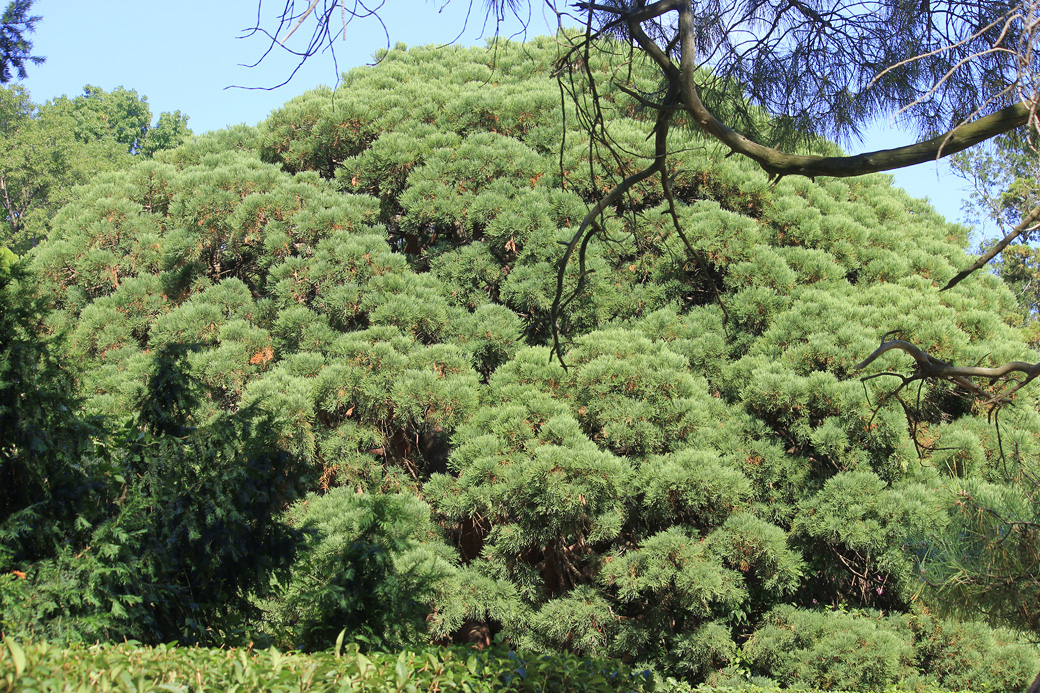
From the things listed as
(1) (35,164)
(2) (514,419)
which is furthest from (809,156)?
(1) (35,164)

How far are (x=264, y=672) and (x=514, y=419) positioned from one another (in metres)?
2.97

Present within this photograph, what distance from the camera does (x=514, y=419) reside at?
5.13 metres

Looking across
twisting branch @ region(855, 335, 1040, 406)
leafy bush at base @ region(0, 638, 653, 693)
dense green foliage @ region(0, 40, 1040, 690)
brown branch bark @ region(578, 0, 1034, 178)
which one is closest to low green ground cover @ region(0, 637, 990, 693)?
leafy bush at base @ region(0, 638, 653, 693)

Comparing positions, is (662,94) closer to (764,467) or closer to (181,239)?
(764,467)

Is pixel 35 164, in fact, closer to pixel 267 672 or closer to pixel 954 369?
pixel 267 672

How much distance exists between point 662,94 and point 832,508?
9.44 feet

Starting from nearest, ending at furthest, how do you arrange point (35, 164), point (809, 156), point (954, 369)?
point (809, 156)
point (954, 369)
point (35, 164)

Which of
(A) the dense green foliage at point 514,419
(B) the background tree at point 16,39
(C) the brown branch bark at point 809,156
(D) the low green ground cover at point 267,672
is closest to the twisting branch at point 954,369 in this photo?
(C) the brown branch bark at point 809,156

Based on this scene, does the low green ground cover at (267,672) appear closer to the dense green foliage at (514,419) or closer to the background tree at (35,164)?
the dense green foliage at (514,419)

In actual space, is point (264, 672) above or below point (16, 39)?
below

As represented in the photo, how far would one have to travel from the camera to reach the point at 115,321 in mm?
6871

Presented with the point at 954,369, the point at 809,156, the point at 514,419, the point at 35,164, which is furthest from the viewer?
the point at 35,164

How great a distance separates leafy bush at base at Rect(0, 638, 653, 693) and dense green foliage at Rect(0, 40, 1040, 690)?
2.97 feet

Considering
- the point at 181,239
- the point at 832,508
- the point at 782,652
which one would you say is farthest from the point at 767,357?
the point at 181,239
